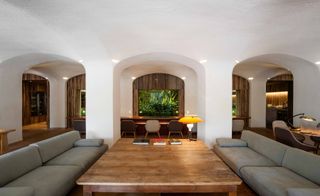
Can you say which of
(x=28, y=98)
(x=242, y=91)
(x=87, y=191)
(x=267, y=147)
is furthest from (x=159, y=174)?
(x=28, y=98)

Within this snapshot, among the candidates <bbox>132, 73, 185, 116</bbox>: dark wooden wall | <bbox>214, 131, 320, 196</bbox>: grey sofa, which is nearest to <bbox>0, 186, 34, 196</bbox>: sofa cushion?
<bbox>214, 131, 320, 196</bbox>: grey sofa

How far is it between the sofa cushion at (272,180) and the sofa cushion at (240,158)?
0.21m

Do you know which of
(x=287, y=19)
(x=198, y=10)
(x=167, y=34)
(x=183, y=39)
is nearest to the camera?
(x=198, y=10)

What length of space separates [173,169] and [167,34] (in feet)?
8.92

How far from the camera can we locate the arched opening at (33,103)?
422 inches

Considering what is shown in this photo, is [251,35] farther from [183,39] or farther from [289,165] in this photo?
[289,165]

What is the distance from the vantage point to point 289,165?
9.33 ft

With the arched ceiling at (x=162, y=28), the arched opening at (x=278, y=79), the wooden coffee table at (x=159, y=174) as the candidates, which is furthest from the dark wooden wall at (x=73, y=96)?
the arched opening at (x=278, y=79)

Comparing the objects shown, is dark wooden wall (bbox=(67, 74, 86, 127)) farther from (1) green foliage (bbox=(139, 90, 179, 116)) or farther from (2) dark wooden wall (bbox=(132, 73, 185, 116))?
(1) green foliage (bbox=(139, 90, 179, 116))

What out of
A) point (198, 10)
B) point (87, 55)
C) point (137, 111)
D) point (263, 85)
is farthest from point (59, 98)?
point (263, 85)

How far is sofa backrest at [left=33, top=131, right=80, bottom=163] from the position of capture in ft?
10.6

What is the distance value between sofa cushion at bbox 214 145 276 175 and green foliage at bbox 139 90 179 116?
5.07 metres

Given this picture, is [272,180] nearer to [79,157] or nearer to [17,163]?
[79,157]

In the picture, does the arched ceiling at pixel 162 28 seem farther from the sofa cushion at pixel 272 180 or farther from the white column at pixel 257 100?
the white column at pixel 257 100
